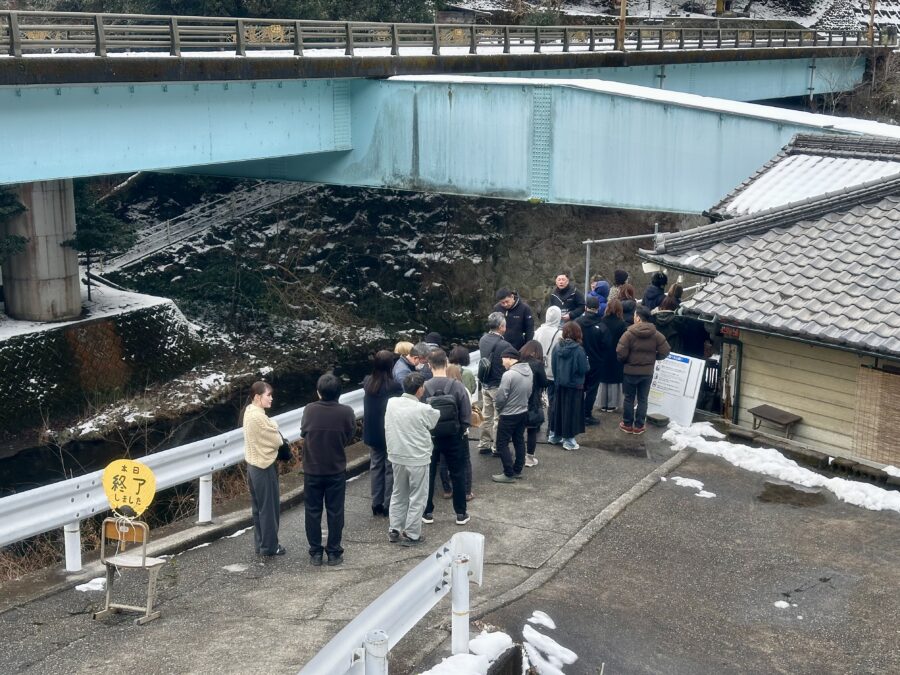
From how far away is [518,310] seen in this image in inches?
500

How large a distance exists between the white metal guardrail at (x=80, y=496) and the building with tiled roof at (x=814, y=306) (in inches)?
228

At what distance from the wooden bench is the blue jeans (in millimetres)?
1298

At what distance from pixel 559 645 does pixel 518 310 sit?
5.87m

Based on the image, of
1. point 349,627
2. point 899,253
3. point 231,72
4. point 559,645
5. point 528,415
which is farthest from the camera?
point 231,72

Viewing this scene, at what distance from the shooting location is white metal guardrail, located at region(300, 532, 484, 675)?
18.5 feet

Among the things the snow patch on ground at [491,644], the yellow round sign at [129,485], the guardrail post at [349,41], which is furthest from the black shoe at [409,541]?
the guardrail post at [349,41]

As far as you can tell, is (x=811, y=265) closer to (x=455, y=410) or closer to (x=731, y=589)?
(x=731, y=589)

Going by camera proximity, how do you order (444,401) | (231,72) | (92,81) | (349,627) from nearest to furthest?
1. (349,627)
2. (444,401)
3. (92,81)
4. (231,72)

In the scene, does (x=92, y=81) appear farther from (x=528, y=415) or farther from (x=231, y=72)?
(x=528, y=415)

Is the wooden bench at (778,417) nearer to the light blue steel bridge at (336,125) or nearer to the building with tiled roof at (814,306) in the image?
the building with tiled roof at (814,306)

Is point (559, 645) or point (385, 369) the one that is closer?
point (559, 645)

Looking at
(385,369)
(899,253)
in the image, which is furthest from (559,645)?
(899,253)

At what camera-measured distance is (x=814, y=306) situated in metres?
11.3

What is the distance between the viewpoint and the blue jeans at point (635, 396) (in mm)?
12320
